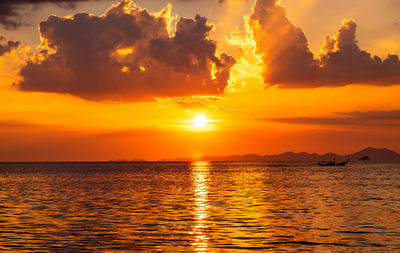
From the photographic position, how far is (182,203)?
62625mm

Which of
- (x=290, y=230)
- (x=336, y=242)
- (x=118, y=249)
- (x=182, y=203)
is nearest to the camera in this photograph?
(x=118, y=249)

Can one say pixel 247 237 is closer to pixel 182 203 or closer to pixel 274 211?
pixel 274 211

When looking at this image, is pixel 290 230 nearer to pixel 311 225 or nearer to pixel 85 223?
pixel 311 225

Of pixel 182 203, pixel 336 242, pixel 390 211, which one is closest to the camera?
pixel 336 242

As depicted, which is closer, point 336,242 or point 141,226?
point 336,242

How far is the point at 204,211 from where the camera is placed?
52594 mm

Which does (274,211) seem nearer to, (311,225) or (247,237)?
(311,225)

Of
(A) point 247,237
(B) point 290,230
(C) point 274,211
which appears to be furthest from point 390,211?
(A) point 247,237

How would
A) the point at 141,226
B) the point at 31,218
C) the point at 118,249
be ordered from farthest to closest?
the point at 31,218, the point at 141,226, the point at 118,249

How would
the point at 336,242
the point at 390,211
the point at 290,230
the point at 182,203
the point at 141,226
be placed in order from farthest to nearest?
the point at 182,203 < the point at 390,211 < the point at 141,226 < the point at 290,230 < the point at 336,242

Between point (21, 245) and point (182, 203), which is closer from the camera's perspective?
point (21, 245)

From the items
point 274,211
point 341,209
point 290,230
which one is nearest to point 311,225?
point 290,230

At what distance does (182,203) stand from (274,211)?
48.6ft

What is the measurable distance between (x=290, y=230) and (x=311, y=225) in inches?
132
